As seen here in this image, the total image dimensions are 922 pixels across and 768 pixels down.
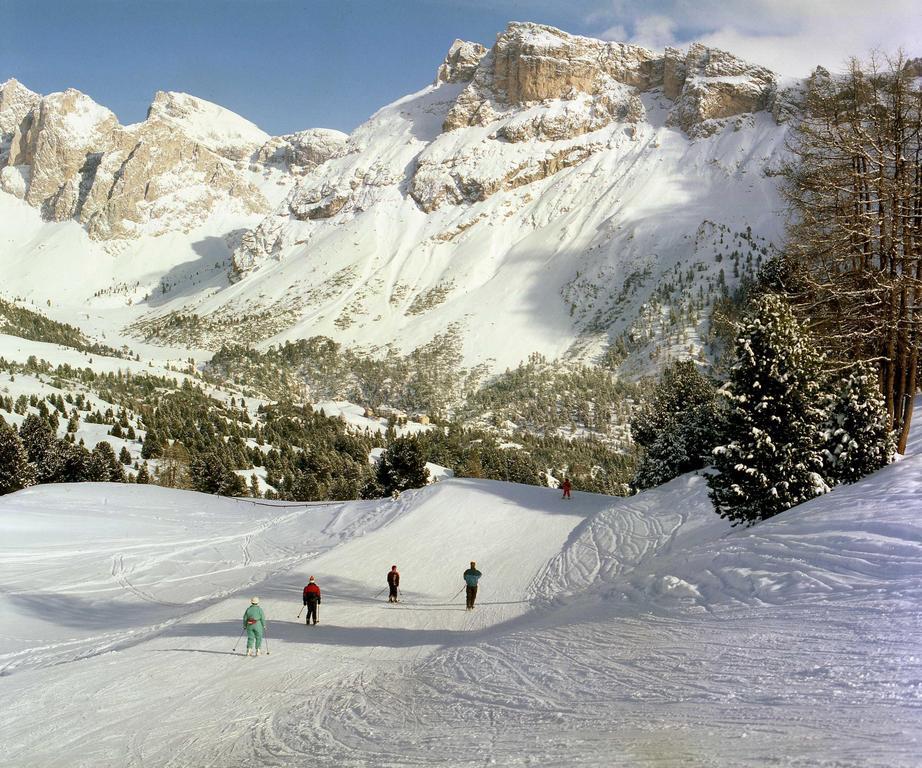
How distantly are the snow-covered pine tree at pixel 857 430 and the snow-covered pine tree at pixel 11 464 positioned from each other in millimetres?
42999

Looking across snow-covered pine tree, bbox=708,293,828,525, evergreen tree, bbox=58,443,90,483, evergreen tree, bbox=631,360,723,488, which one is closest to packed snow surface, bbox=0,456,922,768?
snow-covered pine tree, bbox=708,293,828,525

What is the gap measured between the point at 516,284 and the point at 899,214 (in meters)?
155

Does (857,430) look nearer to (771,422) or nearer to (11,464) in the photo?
(771,422)

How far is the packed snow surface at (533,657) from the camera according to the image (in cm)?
627

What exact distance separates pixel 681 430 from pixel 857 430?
49.1 ft

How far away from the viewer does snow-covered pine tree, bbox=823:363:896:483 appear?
1469cm

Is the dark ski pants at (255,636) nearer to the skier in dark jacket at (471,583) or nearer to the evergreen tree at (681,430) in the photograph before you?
the skier in dark jacket at (471,583)

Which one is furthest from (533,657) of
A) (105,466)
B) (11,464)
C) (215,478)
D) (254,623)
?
(215,478)

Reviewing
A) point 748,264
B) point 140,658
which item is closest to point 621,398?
point 748,264

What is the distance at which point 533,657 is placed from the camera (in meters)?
9.83

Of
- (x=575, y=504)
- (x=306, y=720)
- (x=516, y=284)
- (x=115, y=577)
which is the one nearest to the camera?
(x=306, y=720)

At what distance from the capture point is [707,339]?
117500 mm

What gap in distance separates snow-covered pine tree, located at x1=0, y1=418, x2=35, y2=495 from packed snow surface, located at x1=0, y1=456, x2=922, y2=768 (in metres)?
22.2

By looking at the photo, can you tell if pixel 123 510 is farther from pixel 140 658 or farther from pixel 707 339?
pixel 707 339
